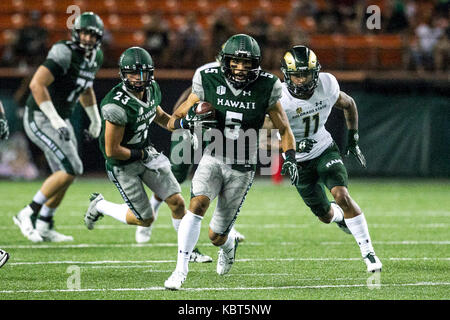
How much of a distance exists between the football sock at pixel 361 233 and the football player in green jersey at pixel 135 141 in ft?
3.80

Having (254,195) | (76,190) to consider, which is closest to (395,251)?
(254,195)

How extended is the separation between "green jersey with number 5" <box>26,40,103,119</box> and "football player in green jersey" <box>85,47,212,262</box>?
1387 millimetres

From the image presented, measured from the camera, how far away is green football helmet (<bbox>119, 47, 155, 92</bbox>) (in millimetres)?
5773

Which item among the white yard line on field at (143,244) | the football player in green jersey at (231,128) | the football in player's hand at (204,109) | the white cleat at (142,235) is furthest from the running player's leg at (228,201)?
the white cleat at (142,235)

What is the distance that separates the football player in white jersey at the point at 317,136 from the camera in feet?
18.9

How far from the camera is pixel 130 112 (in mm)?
5855

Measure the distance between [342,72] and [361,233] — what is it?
8192 millimetres

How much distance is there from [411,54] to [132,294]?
9.99 metres

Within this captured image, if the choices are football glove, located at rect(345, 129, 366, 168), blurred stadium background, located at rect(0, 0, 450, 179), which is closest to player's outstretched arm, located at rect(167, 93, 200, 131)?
→ football glove, located at rect(345, 129, 366, 168)

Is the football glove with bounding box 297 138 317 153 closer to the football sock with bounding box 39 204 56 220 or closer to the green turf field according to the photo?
the green turf field

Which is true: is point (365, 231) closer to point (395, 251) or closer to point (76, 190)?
point (395, 251)

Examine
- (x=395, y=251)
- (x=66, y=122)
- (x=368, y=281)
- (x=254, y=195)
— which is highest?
(x=66, y=122)

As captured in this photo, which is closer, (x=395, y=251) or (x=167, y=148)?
(x=395, y=251)
